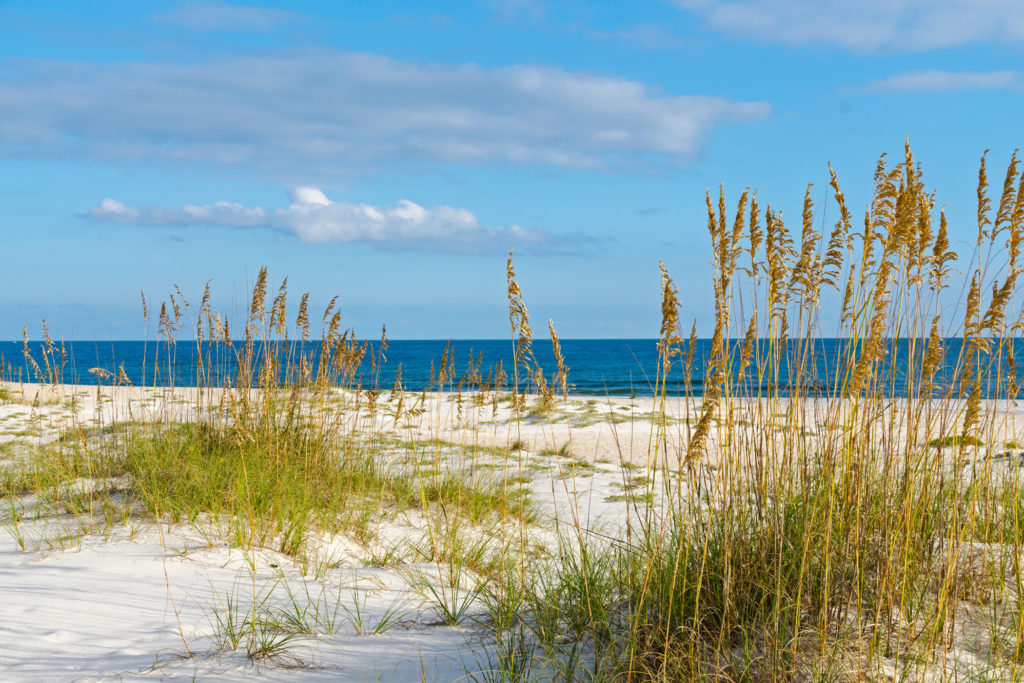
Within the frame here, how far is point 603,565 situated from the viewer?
9.76 ft

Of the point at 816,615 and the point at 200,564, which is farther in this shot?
the point at 200,564

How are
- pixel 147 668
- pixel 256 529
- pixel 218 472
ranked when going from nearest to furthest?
pixel 147 668 < pixel 256 529 < pixel 218 472

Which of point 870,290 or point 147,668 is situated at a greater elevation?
point 870,290

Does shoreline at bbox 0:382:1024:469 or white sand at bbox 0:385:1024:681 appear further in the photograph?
white sand at bbox 0:385:1024:681

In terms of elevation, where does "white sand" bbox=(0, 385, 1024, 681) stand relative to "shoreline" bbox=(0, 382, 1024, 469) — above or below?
below

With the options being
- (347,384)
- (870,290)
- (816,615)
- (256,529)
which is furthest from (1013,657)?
(347,384)

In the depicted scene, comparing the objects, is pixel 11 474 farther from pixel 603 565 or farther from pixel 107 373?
pixel 603 565

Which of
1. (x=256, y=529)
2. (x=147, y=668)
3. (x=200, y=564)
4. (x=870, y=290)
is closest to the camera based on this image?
(x=870, y=290)

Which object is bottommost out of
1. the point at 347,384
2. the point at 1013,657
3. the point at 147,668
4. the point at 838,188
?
the point at 147,668

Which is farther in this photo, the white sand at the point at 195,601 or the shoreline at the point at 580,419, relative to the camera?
the white sand at the point at 195,601

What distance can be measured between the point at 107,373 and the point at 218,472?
1294 mm

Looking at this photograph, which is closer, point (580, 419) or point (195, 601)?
point (195, 601)

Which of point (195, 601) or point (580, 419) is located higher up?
point (580, 419)

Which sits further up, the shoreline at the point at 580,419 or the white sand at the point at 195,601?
the shoreline at the point at 580,419
